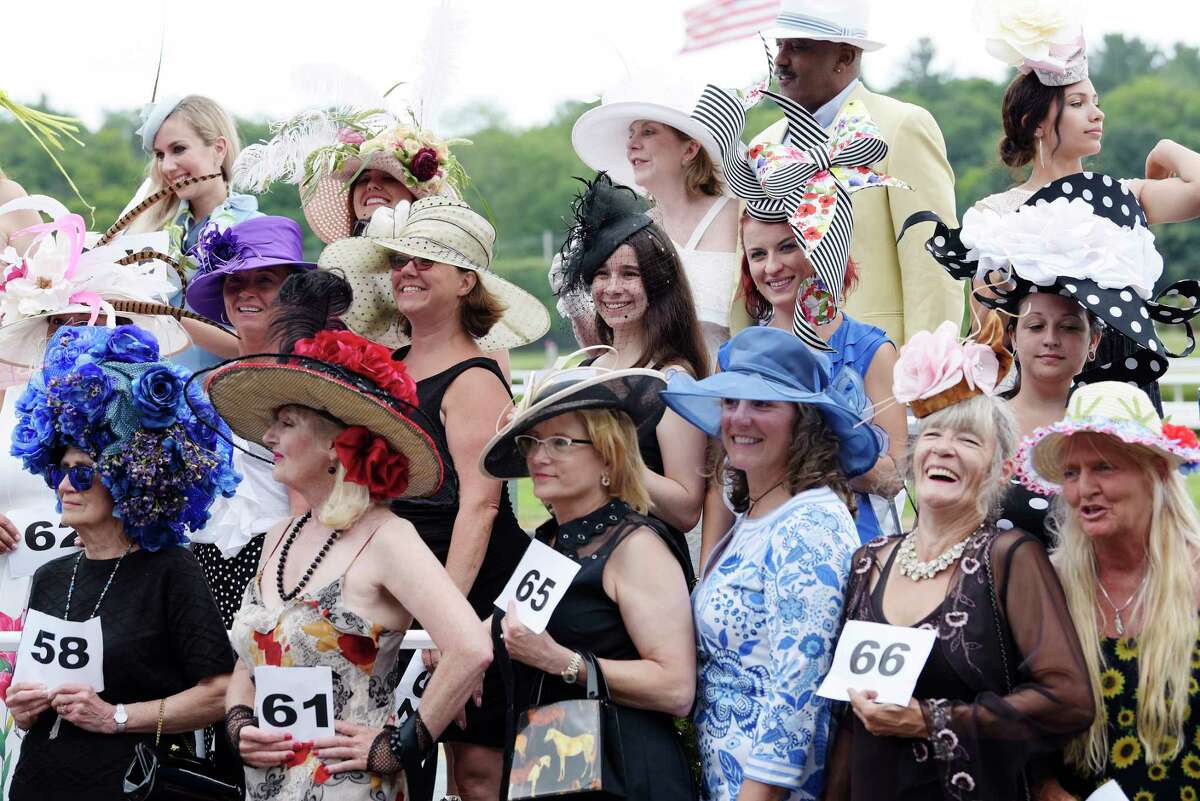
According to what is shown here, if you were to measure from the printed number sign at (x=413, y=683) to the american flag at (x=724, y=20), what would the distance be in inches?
95.1

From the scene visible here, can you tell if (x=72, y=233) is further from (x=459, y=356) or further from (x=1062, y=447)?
(x=1062, y=447)

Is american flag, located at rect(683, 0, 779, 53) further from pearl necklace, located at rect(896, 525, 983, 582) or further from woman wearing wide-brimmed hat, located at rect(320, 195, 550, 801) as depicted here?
pearl necklace, located at rect(896, 525, 983, 582)

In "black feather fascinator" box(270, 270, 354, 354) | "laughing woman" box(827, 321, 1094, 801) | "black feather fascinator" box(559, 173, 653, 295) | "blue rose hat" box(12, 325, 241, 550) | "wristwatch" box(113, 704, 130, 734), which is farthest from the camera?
"black feather fascinator" box(559, 173, 653, 295)

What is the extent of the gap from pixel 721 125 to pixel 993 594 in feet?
7.28

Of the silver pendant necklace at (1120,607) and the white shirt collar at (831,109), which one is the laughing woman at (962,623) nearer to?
the silver pendant necklace at (1120,607)

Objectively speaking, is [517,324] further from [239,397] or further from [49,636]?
[49,636]

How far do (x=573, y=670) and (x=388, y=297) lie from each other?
204cm

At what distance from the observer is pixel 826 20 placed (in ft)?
17.0

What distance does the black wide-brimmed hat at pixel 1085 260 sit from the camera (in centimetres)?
421

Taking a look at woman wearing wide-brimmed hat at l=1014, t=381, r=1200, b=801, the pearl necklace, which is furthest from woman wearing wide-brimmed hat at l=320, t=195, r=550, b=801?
woman wearing wide-brimmed hat at l=1014, t=381, r=1200, b=801

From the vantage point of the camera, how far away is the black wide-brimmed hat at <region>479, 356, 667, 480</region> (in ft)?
13.2

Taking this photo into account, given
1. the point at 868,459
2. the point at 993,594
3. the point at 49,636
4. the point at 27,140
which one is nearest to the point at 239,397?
the point at 49,636

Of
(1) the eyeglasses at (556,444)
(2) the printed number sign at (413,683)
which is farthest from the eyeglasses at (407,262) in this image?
(2) the printed number sign at (413,683)

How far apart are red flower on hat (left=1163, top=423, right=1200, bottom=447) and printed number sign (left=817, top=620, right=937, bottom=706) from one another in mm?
734
